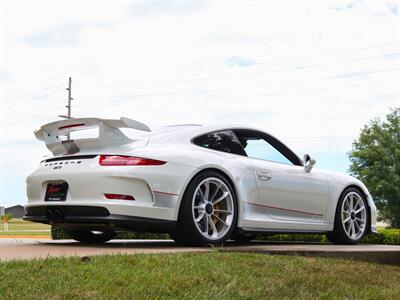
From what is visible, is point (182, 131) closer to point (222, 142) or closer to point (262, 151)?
point (222, 142)

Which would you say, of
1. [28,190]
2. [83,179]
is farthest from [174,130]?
[28,190]

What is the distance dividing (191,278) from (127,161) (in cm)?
199

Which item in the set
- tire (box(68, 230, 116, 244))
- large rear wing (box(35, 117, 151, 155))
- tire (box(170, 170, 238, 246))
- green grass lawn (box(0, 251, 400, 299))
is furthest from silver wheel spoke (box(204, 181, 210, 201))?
tire (box(68, 230, 116, 244))

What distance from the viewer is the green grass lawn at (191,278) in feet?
14.3

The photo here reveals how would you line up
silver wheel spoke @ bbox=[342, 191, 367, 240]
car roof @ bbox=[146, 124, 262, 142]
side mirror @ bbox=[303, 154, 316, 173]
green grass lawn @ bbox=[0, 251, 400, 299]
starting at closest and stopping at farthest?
green grass lawn @ bbox=[0, 251, 400, 299] → car roof @ bbox=[146, 124, 262, 142] → side mirror @ bbox=[303, 154, 316, 173] → silver wheel spoke @ bbox=[342, 191, 367, 240]

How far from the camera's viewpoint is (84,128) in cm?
696

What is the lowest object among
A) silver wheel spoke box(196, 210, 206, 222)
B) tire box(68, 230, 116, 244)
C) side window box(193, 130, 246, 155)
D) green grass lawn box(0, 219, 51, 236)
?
green grass lawn box(0, 219, 51, 236)

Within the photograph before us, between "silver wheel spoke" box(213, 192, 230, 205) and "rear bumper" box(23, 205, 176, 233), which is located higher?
"silver wheel spoke" box(213, 192, 230, 205)

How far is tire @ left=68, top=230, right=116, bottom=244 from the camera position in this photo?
8.23 metres

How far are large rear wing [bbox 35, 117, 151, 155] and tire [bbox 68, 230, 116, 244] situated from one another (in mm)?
1361

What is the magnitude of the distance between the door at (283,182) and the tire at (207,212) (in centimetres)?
56

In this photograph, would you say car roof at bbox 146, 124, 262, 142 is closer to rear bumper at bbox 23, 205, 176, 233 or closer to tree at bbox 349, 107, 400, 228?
rear bumper at bbox 23, 205, 176, 233

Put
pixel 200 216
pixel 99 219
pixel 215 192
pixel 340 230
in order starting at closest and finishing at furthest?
pixel 99 219
pixel 200 216
pixel 215 192
pixel 340 230

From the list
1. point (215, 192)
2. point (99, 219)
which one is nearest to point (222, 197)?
point (215, 192)
